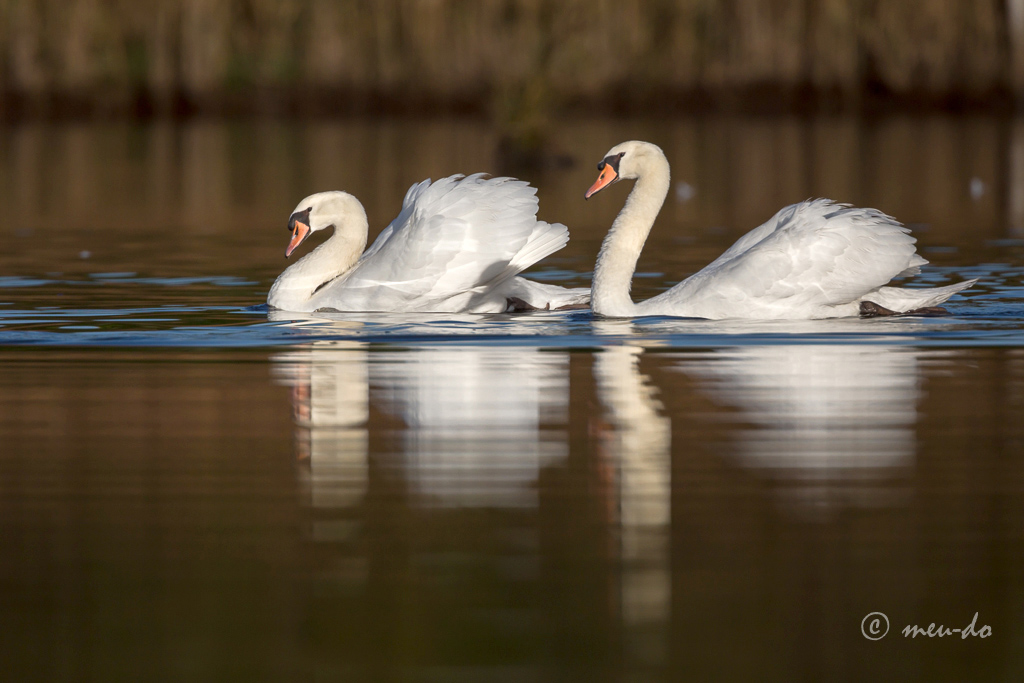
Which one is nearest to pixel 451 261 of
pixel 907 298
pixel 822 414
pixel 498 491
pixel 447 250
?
pixel 447 250

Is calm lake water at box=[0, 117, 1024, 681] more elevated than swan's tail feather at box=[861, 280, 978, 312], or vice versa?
swan's tail feather at box=[861, 280, 978, 312]

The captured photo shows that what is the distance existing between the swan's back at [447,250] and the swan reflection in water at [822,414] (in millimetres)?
2190

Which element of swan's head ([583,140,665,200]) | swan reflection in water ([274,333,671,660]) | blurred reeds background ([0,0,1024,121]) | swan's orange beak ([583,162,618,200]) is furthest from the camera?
blurred reeds background ([0,0,1024,121])

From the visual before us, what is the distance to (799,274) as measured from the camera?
420 inches

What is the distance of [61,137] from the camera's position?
3769cm

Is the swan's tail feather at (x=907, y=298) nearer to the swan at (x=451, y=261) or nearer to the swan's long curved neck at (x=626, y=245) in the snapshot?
the swan's long curved neck at (x=626, y=245)

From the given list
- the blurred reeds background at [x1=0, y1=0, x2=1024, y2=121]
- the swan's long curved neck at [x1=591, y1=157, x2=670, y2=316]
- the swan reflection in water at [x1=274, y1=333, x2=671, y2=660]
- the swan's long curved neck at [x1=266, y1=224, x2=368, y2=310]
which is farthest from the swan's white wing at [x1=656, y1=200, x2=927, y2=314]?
the blurred reeds background at [x1=0, y1=0, x2=1024, y2=121]

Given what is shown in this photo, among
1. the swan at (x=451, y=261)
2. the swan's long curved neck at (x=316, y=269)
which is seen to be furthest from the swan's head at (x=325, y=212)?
the swan at (x=451, y=261)

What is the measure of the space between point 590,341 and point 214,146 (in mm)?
25252

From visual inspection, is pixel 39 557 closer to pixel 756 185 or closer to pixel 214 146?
pixel 756 185

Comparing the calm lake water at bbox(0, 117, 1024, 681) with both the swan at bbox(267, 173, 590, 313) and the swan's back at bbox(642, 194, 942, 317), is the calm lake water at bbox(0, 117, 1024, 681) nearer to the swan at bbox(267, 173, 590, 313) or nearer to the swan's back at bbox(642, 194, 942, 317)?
the swan's back at bbox(642, 194, 942, 317)

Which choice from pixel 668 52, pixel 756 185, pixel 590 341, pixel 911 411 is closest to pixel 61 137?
pixel 668 52

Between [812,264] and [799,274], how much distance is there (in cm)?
10

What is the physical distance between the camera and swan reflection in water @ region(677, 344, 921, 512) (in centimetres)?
638
